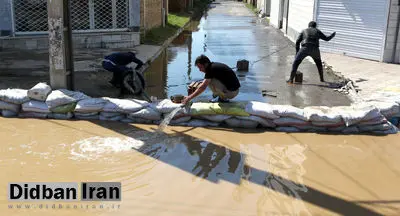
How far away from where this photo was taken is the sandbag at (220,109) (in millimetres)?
7195

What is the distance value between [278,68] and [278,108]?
5.65 meters

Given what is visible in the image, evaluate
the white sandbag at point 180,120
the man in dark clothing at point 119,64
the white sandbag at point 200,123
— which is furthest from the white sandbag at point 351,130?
the man in dark clothing at point 119,64

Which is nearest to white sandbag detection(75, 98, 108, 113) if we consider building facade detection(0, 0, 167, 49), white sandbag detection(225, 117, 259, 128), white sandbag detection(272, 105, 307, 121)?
white sandbag detection(225, 117, 259, 128)

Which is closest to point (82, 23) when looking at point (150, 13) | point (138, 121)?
point (150, 13)

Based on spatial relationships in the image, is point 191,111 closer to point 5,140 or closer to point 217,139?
point 217,139

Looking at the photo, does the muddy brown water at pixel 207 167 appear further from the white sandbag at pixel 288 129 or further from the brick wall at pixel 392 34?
the brick wall at pixel 392 34

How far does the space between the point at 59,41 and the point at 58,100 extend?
52.1 inches

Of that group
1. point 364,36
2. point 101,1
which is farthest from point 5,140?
point 364,36

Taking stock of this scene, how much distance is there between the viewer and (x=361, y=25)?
13.3m

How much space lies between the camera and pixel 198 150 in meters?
6.29

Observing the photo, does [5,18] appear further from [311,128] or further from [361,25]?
[361,25]

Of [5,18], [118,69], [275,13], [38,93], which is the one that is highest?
[275,13]

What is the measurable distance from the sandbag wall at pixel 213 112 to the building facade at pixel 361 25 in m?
5.48

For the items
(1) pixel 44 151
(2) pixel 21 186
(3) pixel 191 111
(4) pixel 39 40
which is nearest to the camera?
(2) pixel 21 186
